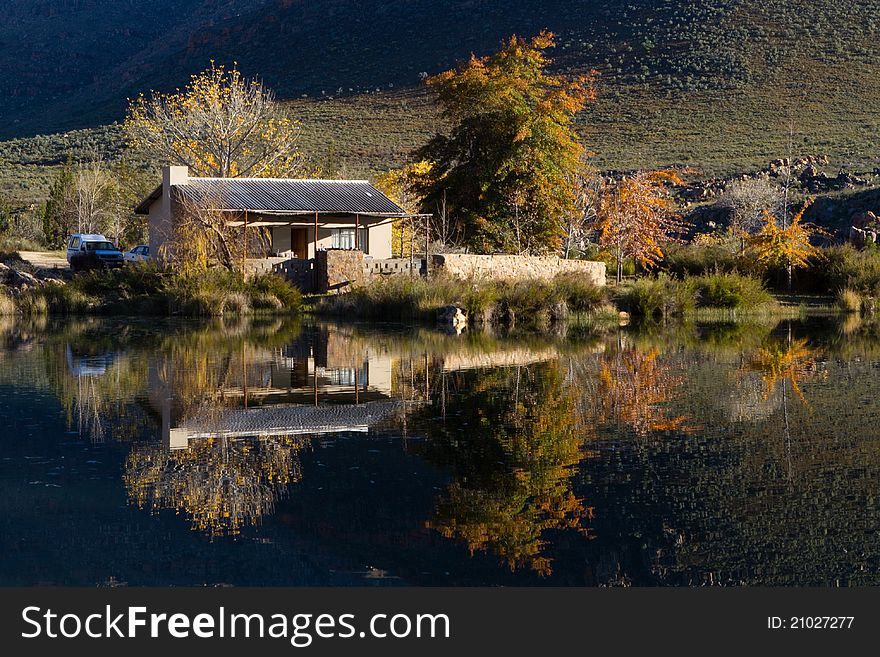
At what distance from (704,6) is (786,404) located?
79.2 metres

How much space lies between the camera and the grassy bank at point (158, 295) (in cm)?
3419

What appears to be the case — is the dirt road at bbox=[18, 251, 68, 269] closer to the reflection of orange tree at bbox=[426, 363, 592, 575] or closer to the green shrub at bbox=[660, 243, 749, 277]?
the green shrub at bbox=[660, 243, 749, 277]

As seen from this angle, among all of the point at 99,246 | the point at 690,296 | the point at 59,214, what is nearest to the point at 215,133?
the point at 99,246

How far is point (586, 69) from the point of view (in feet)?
277

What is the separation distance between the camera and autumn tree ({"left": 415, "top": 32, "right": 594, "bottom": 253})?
39062 millimetres

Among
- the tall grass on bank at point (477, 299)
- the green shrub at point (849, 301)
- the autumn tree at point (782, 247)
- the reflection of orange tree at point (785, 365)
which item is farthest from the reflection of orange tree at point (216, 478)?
the autumn tree at point (782, 247)

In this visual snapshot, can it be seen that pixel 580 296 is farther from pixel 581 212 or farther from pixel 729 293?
pixel 581 212

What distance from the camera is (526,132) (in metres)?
38.1

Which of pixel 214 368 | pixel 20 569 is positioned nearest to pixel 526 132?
pixel 214 368

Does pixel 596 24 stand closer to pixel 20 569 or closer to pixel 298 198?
pixel 298 198

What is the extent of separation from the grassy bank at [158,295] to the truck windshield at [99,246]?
10.3 m

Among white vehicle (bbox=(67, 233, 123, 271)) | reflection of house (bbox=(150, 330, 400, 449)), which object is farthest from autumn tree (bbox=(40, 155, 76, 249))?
reflection of house (bbox=(150, 330, 400, 449))

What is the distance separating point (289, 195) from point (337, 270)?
507 centimetres

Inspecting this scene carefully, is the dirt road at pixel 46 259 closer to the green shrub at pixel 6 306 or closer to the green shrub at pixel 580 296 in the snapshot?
the green shrub at pixel 6 306
